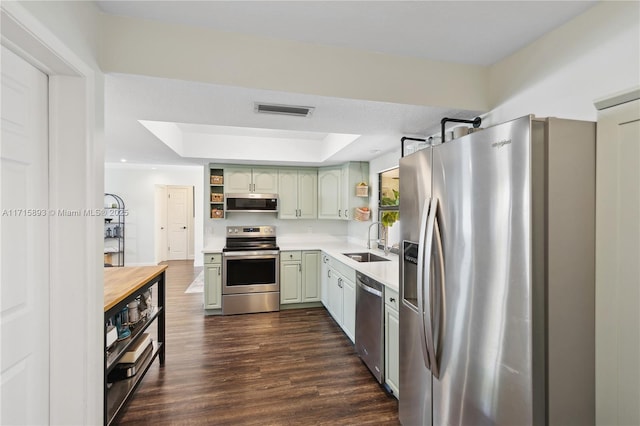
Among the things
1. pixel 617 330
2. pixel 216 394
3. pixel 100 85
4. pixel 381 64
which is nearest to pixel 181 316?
pixel 216 394

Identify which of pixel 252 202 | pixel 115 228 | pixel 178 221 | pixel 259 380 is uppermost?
→ pixel 252 202

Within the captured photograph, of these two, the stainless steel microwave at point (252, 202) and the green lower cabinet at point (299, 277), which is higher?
the stainless steel microwave at point (252, 202)

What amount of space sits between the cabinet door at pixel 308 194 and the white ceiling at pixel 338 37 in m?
2.22

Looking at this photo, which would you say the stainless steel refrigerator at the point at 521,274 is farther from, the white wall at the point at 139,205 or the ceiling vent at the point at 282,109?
the white wall at the point at 139,205

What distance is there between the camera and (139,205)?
267 inches

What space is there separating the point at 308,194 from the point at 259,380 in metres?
2.83

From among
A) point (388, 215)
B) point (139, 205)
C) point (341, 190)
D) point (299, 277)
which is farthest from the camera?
point (139, 205)

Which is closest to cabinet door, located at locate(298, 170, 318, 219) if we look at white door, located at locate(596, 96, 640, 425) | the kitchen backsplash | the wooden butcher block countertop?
the kitchen backsplash

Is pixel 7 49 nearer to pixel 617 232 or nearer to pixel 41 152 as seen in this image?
pixel 41 152

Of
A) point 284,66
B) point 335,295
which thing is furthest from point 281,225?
point 284,66

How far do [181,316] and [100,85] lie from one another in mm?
3174

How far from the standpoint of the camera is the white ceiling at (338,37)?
136cm

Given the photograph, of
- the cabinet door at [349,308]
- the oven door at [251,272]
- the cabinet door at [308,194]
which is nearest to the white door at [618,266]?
the cabinet door at [349,308]

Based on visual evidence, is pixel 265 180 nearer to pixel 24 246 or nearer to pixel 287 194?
pixel 287 194
